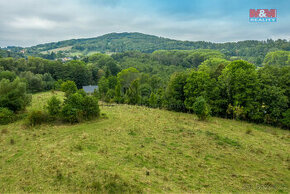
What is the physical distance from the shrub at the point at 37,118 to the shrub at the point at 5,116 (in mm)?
4008

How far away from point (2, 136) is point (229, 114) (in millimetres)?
32089

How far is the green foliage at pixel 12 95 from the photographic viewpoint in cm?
2289

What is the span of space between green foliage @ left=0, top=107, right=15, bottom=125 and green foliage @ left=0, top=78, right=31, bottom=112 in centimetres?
130

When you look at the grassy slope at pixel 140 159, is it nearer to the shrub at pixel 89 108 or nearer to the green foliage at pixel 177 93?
the shrub at pixel 89 108

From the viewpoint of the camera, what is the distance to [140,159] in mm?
12281

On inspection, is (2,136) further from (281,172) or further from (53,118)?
(281,172)

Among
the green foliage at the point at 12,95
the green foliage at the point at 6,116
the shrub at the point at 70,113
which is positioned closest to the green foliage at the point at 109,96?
the green foliage at the point at 12,95

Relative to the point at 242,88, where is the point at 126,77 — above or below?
above

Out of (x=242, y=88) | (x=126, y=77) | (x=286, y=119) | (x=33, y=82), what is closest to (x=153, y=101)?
(x=242, y=88)

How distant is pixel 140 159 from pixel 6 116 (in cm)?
2007

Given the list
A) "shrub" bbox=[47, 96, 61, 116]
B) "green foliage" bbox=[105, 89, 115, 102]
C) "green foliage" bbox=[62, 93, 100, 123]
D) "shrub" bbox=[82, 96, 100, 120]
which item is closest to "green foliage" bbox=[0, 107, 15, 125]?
"shrub" bbox=[47, 96, 61, 116]

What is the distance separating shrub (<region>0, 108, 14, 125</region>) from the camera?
2112cm

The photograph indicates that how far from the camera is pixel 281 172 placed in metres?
11.4

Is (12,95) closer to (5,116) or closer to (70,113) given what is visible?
(5,116)
